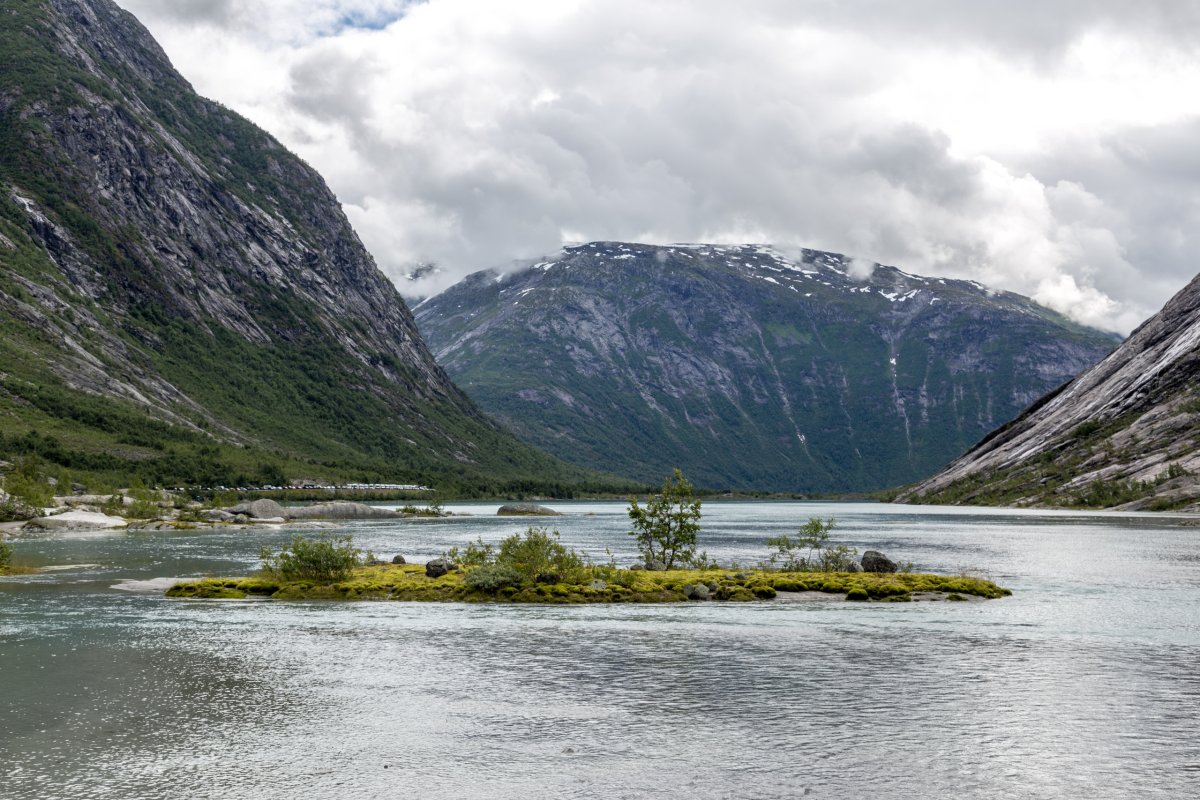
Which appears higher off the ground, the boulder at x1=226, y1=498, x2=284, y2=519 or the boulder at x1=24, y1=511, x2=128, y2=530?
the boulder at x1=226, y1=498, x2=284, y2=519

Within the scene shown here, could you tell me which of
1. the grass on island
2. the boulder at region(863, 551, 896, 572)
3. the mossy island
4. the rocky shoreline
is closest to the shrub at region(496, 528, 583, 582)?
the mossy island

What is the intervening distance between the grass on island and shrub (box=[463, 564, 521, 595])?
0.35m

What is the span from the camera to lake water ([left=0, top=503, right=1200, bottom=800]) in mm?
28391

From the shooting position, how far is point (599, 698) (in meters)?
38.6

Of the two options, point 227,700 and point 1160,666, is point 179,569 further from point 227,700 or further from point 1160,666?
point 1160,666

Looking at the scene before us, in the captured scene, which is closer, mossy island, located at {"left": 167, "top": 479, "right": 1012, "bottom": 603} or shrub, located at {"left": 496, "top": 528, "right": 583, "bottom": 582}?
mossy island, located at {"left": 167, "top": 479, "right": 1012, "bottom": 603}

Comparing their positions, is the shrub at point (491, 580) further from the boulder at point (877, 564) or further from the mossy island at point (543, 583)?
the boulder at point (877, 564)

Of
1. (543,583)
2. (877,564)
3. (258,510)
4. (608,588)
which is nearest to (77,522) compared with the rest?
(258,510)

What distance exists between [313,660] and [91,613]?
2218 centimetres

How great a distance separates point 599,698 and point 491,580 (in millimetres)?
32708

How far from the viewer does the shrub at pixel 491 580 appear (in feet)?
231

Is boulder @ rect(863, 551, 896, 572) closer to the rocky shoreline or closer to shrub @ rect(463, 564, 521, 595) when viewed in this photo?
shrub @ rect(463, 564, 521, 595)

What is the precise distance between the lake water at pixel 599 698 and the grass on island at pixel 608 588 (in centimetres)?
313

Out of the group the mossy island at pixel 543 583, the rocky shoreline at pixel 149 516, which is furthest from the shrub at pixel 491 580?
the rocky shoreline at pixel 149 516
